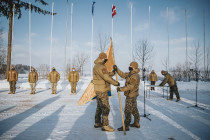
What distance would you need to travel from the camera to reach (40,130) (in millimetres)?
3746

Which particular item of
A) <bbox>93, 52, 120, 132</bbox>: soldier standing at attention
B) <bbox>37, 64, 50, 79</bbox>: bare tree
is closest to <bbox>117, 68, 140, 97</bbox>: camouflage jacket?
<bbox>93, 52, 120, 132</bbox>: soldier standing at attention

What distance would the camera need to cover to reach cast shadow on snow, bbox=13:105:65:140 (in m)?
3.34

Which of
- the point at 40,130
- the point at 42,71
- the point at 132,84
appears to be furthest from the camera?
the point at 42,71

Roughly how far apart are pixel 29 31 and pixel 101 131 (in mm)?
17876

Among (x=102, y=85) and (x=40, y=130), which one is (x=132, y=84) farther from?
(x=40, y=130)

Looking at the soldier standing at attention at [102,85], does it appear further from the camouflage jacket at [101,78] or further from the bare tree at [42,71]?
the bare tree at [42,71]

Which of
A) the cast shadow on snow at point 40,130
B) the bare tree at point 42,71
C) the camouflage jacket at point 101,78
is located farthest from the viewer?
the bare tree at point 42,71

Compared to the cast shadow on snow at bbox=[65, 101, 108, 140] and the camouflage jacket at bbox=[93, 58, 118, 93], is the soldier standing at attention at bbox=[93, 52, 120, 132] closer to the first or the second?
the camouflage jacket at bbox=[93, 58, 118, 93]

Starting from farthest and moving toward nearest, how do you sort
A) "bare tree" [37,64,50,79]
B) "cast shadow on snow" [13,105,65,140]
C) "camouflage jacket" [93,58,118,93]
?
"bare tree" [37,64,50,79]
"camouflage jacket" [93,58,118,93]
"cast shadow on snow" [13,105,65,140]

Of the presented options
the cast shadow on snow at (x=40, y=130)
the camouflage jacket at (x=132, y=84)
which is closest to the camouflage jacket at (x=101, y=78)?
the camouflage jacket at (x=132, y=84)

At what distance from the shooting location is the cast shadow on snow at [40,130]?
11.0ft

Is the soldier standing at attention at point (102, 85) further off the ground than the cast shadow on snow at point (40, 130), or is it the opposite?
the soldier standing at attention at point (102, 85)

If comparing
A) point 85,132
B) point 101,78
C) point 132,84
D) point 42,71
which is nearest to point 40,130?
point 85,132

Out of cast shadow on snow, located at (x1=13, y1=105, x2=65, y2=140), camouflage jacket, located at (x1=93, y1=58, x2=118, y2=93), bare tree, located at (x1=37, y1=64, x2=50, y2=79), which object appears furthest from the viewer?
bare tree, located at (x1=37, y1=64, x2=50, y2=79)
